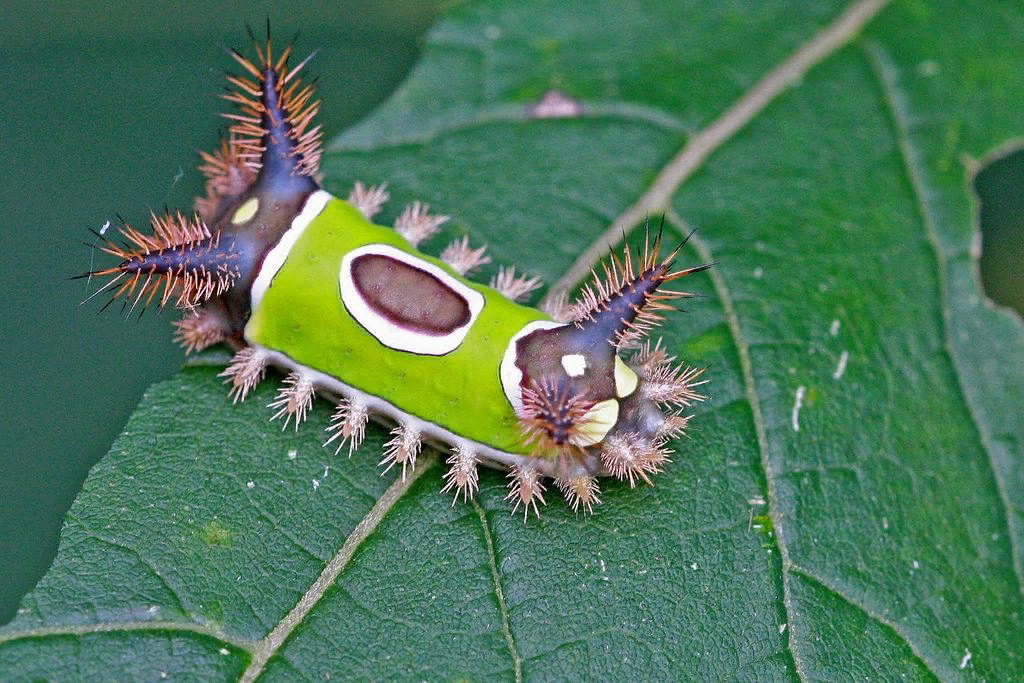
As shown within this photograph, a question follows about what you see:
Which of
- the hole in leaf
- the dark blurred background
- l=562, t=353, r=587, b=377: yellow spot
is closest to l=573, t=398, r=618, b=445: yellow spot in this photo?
l=562, t=353, r=587, b=377: yellow spot

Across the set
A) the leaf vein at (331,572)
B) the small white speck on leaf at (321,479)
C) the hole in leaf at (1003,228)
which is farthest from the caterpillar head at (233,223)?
the hole in leaf at (1003,228)

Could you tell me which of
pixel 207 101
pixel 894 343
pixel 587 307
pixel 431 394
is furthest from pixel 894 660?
pixel 207 101

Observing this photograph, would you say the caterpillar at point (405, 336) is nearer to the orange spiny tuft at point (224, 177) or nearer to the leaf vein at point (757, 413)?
the orange spiny tuft at point (224, 177)

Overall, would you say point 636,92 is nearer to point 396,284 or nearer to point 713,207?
point 713,207

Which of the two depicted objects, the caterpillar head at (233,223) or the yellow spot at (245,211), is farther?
the yellow spot at (245,211)

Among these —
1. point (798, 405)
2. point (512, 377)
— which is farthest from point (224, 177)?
point (798, 405)
